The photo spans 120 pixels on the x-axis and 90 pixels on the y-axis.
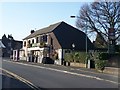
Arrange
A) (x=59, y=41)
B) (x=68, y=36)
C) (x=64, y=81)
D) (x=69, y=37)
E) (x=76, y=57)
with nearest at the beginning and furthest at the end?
1. (x=64, y=81)
2. (x=76, y=57)
3. (x=59, y=41)
4. (x=69, y=37)
5. (x=68, y=36)

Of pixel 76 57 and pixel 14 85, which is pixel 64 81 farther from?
pixel 76 57

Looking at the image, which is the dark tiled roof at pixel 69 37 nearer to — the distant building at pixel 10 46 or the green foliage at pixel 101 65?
the green foliage at pixel 101 65

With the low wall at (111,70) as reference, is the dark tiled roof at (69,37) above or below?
above

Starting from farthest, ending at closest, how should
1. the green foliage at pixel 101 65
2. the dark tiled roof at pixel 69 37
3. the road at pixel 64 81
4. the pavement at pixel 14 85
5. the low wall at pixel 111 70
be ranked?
the dark tiled roof at pixel 69 37
the green foliage at pixel 101 65
the low wall at pixel 111 70
the road at pixel 64 81
the pavement at pixel 14 85

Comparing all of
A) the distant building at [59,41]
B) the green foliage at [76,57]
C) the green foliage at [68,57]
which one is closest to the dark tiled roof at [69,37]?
the distant building at [59,41]

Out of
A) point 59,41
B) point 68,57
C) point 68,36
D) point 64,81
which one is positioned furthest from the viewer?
point 68,36

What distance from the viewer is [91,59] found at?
5062cm

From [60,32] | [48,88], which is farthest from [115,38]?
[48,88]

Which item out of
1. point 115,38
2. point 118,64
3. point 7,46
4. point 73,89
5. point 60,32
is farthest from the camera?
point 7,46

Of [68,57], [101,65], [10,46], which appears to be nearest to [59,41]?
[68,57]

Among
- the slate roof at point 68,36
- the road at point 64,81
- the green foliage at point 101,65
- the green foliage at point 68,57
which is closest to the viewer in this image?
the road at point 64,81

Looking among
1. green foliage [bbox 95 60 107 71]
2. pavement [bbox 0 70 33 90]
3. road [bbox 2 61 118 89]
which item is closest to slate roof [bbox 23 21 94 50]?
green foliage [bbox 95 60 107 71]

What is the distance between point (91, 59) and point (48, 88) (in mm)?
32316

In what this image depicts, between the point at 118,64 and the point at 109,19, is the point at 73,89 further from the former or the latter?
the point at 109,19
